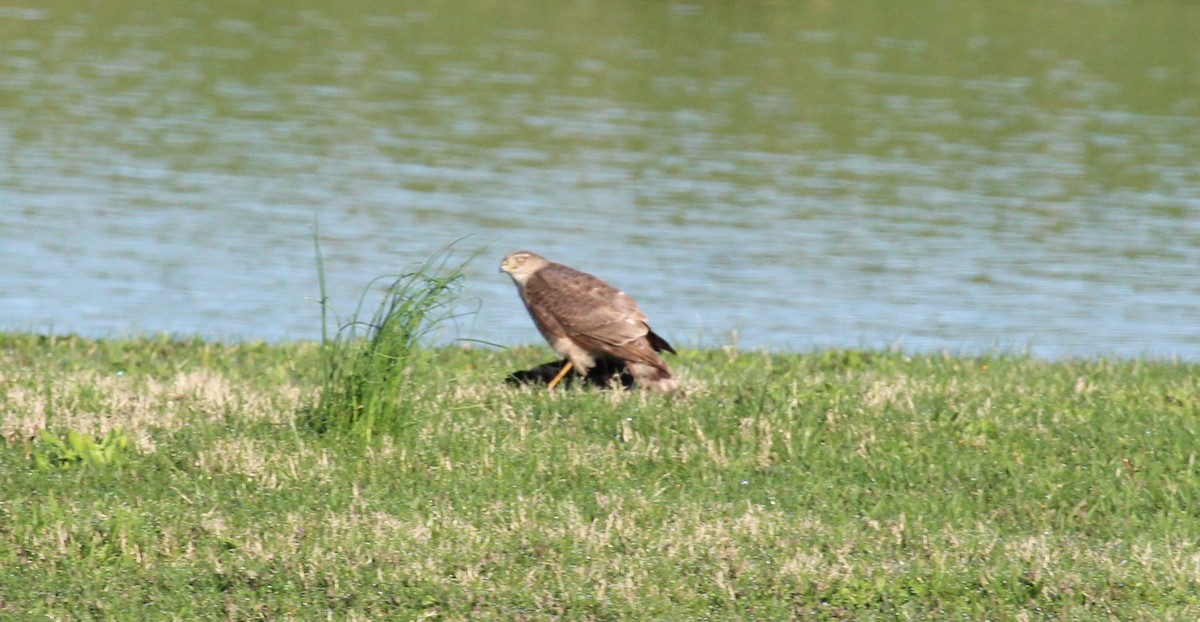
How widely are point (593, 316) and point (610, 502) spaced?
229cm

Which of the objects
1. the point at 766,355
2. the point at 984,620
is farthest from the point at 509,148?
the point at 984,620

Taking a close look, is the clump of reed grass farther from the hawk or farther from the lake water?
the lake water

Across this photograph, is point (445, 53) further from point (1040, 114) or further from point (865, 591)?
point (865, 591)

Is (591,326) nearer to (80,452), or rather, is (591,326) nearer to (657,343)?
(657,343)

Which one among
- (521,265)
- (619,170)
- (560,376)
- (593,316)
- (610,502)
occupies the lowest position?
(610,502)

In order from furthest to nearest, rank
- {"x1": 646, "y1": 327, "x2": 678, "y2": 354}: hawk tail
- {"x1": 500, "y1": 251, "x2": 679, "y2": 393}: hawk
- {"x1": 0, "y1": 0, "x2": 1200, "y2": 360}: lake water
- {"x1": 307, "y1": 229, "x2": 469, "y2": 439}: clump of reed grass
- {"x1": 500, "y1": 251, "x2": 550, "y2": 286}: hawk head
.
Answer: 1. {"x1": 0, "y1": 0, "x2": 1200, "y2": 360}: lake water
2. {"x1": 500, "y1": 251, "x2": 550, "y2": 286}: hawk head
3. {"x1": 646, "y1": 327, "x2": 678, "y2": 354}: hawk tail
4. {"x1": 500, "y1": 251, "x2": 679, "y2": 393}: hawk
5. {"x1": 307, "y1": 229, "x2": 469, "y2": 439}: clump of reed grass

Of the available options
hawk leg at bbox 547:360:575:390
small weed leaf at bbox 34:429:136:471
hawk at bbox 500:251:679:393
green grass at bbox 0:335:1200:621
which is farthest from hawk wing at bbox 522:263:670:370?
small weed leaf at bbox 34:429:136:471

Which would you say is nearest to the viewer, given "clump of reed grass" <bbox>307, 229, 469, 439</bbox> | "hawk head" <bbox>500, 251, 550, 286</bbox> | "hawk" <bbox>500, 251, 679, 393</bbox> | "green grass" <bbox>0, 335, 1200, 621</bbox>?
"green grass" <bbox>0, 335, 1200, 621</bbox>

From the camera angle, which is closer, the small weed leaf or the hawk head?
the small weed leaf

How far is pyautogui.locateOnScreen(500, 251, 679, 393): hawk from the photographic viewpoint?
929 cm

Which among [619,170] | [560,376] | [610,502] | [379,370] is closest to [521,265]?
[560,376]

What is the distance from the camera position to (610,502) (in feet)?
23.5

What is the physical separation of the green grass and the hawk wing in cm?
33

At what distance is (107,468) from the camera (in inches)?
294
